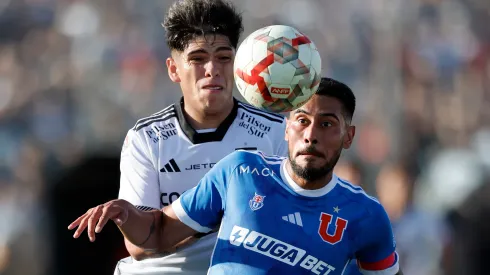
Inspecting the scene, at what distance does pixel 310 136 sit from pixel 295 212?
46cm

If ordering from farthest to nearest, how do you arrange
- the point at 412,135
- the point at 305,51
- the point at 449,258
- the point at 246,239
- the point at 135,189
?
the point at 412,135 < the point at 449,258 < the point at 135,189 < the point at 305,51 < the point at 246,239

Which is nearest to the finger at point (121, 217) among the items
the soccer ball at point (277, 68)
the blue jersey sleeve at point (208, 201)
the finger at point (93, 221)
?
the finger at point (93, 221)

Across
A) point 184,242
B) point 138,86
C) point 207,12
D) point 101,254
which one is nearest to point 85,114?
point 138,86

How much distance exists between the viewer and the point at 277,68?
5785 millimetres

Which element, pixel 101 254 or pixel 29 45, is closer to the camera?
pixel 101 254

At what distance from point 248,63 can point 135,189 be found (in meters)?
1.31

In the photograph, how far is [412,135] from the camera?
11.3 m

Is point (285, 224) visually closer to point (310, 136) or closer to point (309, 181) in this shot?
point (309, 181)

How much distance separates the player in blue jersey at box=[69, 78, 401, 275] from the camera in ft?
17.6

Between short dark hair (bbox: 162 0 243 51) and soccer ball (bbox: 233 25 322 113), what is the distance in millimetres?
784

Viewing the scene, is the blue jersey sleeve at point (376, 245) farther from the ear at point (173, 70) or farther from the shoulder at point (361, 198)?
the ear at point (173, 70)

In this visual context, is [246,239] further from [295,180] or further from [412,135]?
[412,135]

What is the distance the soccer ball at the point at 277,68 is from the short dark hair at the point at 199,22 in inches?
30.8

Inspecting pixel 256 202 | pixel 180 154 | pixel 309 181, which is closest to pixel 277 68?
pixel 309 181
